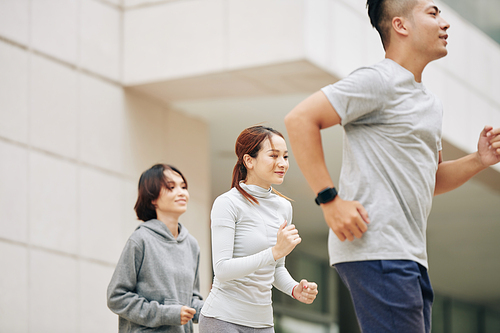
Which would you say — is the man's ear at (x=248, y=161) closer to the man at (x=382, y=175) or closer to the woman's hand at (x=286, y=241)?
the woman's hand at (x=286, y=241)

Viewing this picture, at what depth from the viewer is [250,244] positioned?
292 centimetres

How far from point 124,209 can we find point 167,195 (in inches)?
147

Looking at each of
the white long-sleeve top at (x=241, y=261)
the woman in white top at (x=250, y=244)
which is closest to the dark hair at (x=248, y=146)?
the woman in white top at (x=250, y=244)

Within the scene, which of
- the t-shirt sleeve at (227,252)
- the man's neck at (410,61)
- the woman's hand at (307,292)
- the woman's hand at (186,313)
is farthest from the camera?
the woman's hand at (186,313)

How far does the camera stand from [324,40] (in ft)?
23.7

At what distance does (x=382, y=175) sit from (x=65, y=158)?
5263 millimetres

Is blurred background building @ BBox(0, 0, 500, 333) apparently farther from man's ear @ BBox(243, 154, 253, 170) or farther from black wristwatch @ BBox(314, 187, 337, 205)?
black wristwatch @ BBox(314, 187, 337, 205)

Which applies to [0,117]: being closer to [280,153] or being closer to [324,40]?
[324,40]

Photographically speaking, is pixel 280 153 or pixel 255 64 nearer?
pixel 280 153

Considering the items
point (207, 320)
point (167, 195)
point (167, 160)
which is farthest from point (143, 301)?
point (167, 160)

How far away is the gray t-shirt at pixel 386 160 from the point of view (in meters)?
2.38

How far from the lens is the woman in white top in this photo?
281cm

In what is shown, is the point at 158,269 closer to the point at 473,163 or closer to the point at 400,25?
the point at 473,163

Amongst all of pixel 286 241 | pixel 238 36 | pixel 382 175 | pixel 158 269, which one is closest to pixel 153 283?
pixel 158 269
